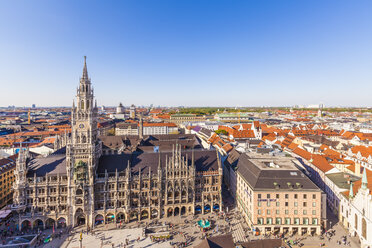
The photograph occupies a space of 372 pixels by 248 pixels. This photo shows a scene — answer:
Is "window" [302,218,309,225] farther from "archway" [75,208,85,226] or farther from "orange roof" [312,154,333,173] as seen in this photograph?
"archway" [75,208,85,226]

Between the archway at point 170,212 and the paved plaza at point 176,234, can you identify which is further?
the archway at point 170,212

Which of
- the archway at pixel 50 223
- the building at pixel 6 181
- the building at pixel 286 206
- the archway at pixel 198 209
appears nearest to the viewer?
the building at pixel 286 206

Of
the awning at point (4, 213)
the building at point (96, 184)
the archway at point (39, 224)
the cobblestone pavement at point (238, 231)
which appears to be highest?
the building at point (96, 184)

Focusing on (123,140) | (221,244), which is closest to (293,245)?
(221,244)

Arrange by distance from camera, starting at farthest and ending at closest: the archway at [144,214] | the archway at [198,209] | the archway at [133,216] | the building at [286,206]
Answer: the archway at [198,209] < the archway at [144,214] < the archway at [133,216] < the building at [286,206]

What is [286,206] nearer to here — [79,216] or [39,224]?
[79,216]

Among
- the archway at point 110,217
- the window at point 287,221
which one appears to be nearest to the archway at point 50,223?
the archway at point 110,217

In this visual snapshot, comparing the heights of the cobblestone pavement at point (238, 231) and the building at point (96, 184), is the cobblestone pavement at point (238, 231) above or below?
below

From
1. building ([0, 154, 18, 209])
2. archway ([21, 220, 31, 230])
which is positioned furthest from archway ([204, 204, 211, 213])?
building ([0, 154, 18, 209])

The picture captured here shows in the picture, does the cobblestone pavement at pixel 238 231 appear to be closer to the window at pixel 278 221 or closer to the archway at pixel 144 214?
the window at pixel 278 221
